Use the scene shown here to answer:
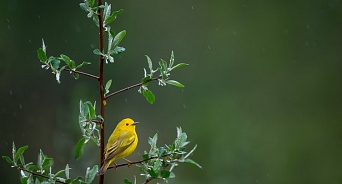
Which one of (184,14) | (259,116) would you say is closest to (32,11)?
(184,14)

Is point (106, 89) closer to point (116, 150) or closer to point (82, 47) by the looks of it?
point (116, 150)

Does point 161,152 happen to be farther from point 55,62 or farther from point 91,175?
point 55,62

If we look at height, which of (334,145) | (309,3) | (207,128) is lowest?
(334,145)

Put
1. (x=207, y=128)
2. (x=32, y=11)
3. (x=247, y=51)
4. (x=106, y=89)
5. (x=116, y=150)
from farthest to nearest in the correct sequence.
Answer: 1. (x=247, y=51)
2. (x=32, y=11)
3. (x=207, y=128)
4. (x=116, y=150)
5. (x=106, y=89)

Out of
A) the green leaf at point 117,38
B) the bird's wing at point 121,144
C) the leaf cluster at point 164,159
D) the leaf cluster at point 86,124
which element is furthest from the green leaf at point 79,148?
the bird's wing at point 121,144

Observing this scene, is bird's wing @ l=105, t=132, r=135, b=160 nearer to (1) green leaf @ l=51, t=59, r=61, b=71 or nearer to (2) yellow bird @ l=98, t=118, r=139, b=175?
(2) yellow bird @ l=98, t=118, r=139, b=175

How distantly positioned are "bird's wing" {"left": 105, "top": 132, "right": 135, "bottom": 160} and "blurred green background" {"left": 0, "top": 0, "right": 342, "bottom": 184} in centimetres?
558

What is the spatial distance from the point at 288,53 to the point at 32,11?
4.68 meters

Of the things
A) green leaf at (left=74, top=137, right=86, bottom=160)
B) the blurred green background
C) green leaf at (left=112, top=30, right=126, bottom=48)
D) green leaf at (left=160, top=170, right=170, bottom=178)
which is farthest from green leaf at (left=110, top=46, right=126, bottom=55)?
the blurred green background

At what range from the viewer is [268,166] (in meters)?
9.88

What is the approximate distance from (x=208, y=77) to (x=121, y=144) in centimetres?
976

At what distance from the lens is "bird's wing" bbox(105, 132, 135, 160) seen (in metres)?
3.18

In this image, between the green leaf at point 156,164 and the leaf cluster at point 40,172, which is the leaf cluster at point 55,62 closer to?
the leaf cluster at point 40,172

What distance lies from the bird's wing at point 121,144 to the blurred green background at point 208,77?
220 inches
